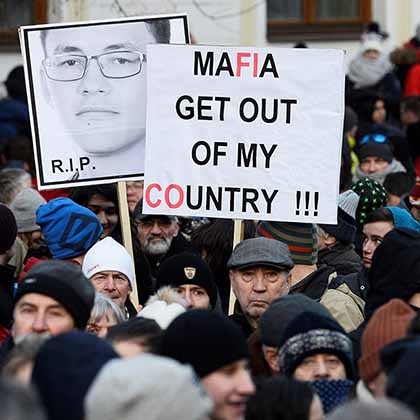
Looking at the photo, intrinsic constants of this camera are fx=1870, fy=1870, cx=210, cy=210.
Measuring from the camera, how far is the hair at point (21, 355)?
19.5ft

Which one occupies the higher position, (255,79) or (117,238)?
(255,79)

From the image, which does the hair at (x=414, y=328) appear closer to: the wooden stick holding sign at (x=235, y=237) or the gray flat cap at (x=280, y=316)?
the gray flat cap at (x=280, y=316)

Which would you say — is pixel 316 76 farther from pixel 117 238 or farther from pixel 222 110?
pixel 117 238

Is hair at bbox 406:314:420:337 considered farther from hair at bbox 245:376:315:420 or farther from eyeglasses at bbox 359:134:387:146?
eyeglasses at bbox 359:134:387:146

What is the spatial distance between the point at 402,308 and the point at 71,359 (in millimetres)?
1483

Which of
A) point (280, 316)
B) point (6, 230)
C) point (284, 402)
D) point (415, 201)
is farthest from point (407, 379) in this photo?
point (415, 201)

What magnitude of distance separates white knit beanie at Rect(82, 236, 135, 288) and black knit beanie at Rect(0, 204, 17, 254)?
0.37m

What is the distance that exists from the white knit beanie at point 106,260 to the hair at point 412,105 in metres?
7.93

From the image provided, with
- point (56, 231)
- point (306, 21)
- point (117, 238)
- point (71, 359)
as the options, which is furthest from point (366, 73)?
point (71, 359)

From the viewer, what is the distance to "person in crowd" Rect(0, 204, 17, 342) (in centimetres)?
812

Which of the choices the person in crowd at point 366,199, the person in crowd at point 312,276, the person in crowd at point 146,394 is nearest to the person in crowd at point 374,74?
the person in crowd at point 366,199

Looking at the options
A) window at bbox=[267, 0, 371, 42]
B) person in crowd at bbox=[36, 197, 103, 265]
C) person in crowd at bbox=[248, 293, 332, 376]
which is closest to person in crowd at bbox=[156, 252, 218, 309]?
person in crowd at bbox=[36, 197, 103, 265]

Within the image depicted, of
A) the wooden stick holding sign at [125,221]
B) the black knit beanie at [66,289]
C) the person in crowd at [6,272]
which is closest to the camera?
the black knit beanie at [66,289]

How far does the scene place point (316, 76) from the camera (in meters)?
9.25
